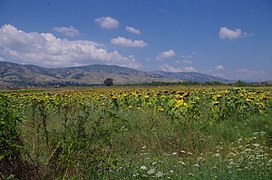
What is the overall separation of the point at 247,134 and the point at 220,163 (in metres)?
3.11

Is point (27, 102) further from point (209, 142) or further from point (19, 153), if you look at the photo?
point (19, 153)

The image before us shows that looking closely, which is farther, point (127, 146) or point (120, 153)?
point (127, 146)

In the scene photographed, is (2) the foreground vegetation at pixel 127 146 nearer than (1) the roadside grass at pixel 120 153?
Yes

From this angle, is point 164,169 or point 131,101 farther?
point 131,101

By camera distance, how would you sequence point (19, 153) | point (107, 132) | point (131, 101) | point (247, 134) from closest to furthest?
point (19, 153), point (107, 132), point (247, 134), point (131, 101)

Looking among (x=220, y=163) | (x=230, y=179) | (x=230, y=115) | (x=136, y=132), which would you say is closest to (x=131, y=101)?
(x=230, y=115)

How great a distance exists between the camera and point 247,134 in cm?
695

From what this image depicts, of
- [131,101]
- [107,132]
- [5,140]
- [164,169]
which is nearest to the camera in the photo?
[5,140]

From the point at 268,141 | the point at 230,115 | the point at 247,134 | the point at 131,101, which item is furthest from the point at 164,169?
the point at 131,101

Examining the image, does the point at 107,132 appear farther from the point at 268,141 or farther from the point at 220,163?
the point at 268,141

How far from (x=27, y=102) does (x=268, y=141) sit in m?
11.9

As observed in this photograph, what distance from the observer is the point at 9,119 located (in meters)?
3.00

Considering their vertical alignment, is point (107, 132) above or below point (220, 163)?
above

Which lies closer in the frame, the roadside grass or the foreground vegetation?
the foreground vegetation
